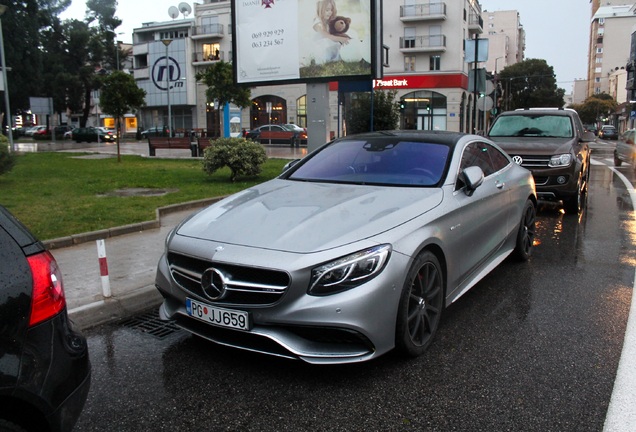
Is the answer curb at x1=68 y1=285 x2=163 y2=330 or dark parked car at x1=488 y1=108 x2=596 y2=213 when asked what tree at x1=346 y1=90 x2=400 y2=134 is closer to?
dark parked car at x1=488 y1=108 x2=596 y2=213

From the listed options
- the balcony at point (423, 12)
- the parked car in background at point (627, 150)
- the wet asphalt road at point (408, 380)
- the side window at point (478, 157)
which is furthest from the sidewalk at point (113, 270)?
the balcony at point (423, 12)

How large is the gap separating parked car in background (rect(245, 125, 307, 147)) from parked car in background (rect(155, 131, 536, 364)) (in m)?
35.0

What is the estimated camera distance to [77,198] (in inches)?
441

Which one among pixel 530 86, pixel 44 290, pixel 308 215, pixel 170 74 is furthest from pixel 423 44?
pixel 44 290

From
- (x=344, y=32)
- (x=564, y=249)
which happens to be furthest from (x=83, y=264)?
(x=344, y=32)

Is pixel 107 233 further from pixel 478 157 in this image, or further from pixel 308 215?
pixel 478 157

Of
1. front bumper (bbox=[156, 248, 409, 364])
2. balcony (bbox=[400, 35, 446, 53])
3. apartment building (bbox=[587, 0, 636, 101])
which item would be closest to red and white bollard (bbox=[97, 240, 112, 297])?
front bumper (bbox=[156, 248, 409, 364])

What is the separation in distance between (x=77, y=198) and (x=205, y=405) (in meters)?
9.14

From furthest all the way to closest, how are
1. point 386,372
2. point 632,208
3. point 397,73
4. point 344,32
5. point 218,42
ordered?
1. point 218,42
2. point 397,73
3. point 344,32
4. point 632,208
5. point 386,372

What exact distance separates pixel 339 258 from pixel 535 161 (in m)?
7.20

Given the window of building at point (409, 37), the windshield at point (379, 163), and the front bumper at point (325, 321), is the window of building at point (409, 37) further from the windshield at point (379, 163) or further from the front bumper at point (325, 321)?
the front bumper at point (325, 321)

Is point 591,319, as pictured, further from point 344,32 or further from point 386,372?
point 344,32

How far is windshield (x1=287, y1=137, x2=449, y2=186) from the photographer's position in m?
4.70

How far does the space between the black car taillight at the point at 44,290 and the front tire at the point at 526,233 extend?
16.7 ft
